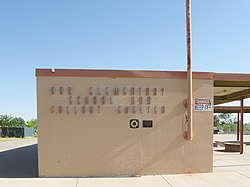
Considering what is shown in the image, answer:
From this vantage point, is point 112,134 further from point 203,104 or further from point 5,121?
point 5,121

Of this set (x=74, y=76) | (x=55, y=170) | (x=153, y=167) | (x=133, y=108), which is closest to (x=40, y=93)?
(x=74, y=76)

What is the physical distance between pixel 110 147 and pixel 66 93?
2.14 m

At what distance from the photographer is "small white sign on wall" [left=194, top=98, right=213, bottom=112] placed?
8.15 m

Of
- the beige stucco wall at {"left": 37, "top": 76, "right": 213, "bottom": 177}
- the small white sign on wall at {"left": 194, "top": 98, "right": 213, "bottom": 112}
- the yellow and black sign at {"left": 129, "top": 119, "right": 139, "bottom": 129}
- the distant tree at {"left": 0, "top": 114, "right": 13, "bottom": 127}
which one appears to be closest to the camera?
the beige stucco wall at {"left": 37, "top": 76, "right": 213, "bottom": 177}

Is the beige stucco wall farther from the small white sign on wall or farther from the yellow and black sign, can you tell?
the small white sign on wall

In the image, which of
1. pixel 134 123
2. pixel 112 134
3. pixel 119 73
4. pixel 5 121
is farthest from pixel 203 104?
pixel 5 121

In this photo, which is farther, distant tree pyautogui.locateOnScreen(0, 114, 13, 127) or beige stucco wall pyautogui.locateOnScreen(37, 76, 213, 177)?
distant tree pyautogui.locateOnScreen(0, 114, 13, 127)

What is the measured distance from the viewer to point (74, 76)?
7672 mm

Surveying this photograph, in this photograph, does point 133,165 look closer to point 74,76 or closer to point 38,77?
point 74,76

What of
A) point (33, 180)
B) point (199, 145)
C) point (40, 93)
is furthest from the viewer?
point (199, 145)

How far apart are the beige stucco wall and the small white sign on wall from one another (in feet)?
0.73

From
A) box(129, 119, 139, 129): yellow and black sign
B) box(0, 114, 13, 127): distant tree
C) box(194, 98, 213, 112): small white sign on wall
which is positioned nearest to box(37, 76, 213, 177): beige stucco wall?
box(129, 119, 139, 129): yellow and black sign

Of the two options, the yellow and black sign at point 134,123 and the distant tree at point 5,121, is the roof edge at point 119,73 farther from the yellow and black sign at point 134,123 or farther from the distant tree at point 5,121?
the distant tree at point 5,121

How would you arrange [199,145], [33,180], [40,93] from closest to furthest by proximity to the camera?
1. [33,180]
2. [40,93]
3. [199,145]
